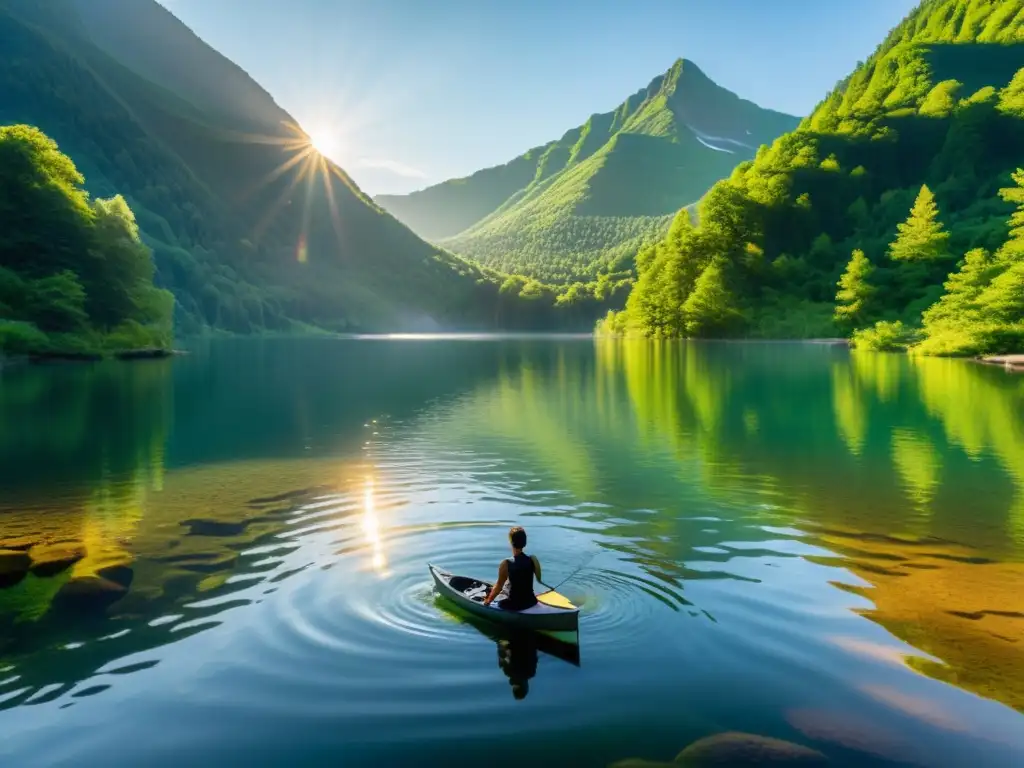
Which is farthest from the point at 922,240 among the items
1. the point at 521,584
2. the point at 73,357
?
the point at 521,584

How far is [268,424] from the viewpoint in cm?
3922

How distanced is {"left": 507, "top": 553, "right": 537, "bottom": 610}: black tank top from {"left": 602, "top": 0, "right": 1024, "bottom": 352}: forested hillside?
8566cm

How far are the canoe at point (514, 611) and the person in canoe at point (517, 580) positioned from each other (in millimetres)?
137

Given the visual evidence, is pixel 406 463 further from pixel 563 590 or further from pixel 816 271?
pixel 816 271

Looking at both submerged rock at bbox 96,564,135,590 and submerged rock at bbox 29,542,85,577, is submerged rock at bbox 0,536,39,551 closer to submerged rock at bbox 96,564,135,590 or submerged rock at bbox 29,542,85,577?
submerged rock at bbox 29,542,85,577

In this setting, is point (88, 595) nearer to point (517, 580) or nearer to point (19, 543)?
point (19, 543)

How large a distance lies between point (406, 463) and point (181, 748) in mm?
18842

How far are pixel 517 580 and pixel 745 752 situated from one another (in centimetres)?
470

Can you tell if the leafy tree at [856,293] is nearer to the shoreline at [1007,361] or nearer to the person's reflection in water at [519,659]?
the shoreline at [1007,361]

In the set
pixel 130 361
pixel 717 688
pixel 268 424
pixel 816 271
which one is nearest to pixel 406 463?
pixel 268 424

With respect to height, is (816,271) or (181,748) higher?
(816,271)

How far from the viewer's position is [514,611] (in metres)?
12.5

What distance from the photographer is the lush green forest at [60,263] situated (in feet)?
266

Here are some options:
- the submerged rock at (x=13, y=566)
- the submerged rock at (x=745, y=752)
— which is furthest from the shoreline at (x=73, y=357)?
the submerged rock at (x=745, y=752)
